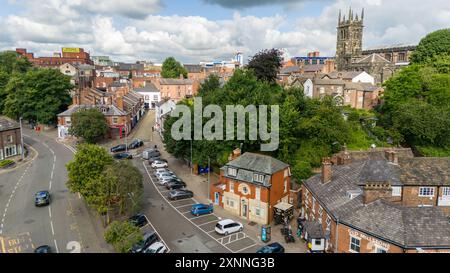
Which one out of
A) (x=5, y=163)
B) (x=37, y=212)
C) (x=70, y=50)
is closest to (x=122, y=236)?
(x=37, y=212)

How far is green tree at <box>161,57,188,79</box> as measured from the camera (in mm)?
117994

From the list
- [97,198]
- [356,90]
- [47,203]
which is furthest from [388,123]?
[47,203]

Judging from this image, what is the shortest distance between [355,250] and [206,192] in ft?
66.9

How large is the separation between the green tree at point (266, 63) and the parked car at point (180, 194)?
3237 centimetres

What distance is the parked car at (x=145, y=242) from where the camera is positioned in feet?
81.6

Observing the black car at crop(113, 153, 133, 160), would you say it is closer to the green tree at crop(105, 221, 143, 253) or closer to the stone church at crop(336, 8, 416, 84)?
the green tree at crop(105, 221, 143, 253)

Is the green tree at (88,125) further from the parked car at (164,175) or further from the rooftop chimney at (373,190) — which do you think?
the rooftop chimney at (373,190)

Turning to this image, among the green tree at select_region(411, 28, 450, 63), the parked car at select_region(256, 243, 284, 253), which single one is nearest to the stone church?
the green tree at select_region(411, 28, 450, 63)

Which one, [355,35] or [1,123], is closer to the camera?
[1,123]

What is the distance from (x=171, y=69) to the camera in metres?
122

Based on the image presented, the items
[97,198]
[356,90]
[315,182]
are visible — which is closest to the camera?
[97,198]

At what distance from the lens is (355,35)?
10338cm

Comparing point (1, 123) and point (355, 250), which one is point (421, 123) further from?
point (1, 123)

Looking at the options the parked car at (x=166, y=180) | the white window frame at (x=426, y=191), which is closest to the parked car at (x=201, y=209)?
the parked car at (x=166, y=180)
